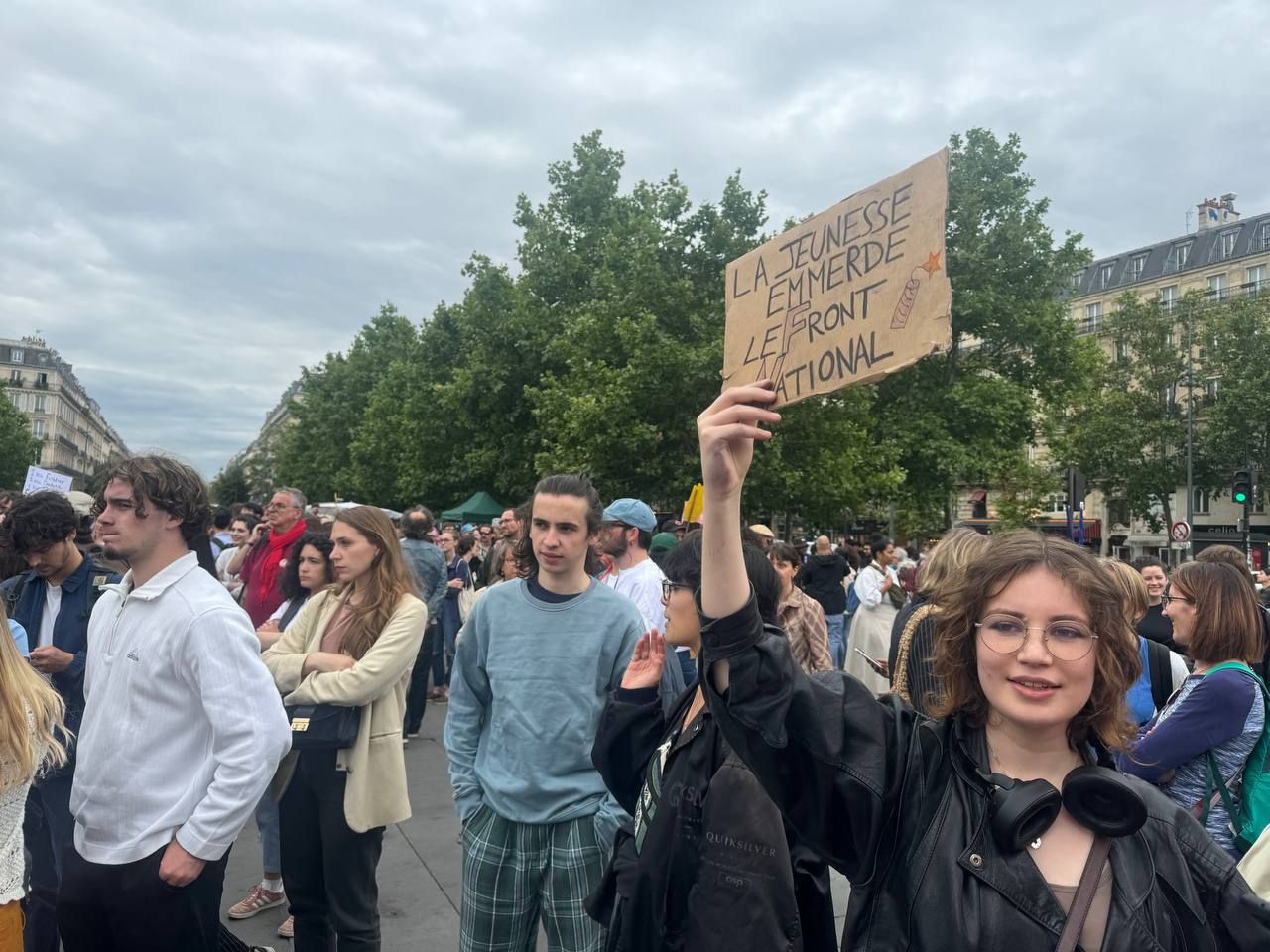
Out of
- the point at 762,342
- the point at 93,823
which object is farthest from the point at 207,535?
the point at 762,342

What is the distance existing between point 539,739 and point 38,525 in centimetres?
240

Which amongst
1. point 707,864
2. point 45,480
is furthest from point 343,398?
point 707,864

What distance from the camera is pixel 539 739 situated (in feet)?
9.99

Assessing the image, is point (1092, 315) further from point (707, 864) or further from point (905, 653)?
point (707, 864)

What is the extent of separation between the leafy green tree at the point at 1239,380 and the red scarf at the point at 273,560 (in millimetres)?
50581

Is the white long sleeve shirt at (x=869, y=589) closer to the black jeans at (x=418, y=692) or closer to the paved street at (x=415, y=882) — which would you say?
the paved street at (x=415, y=882)

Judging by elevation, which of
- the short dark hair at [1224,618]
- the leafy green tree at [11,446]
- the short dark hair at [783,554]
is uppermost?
the leafy green tree at [11,446]

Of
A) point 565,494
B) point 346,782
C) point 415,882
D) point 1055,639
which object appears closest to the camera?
point 1055,639

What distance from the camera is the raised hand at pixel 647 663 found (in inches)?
101

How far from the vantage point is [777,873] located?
2.06 m

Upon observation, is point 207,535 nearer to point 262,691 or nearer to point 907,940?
point 262,691

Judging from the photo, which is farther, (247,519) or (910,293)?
(247,519)

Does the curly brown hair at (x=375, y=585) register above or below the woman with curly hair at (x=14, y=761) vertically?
above

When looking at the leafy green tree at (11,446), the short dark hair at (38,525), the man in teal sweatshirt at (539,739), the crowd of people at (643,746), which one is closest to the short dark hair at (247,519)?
the crowd of people at (643,746)
